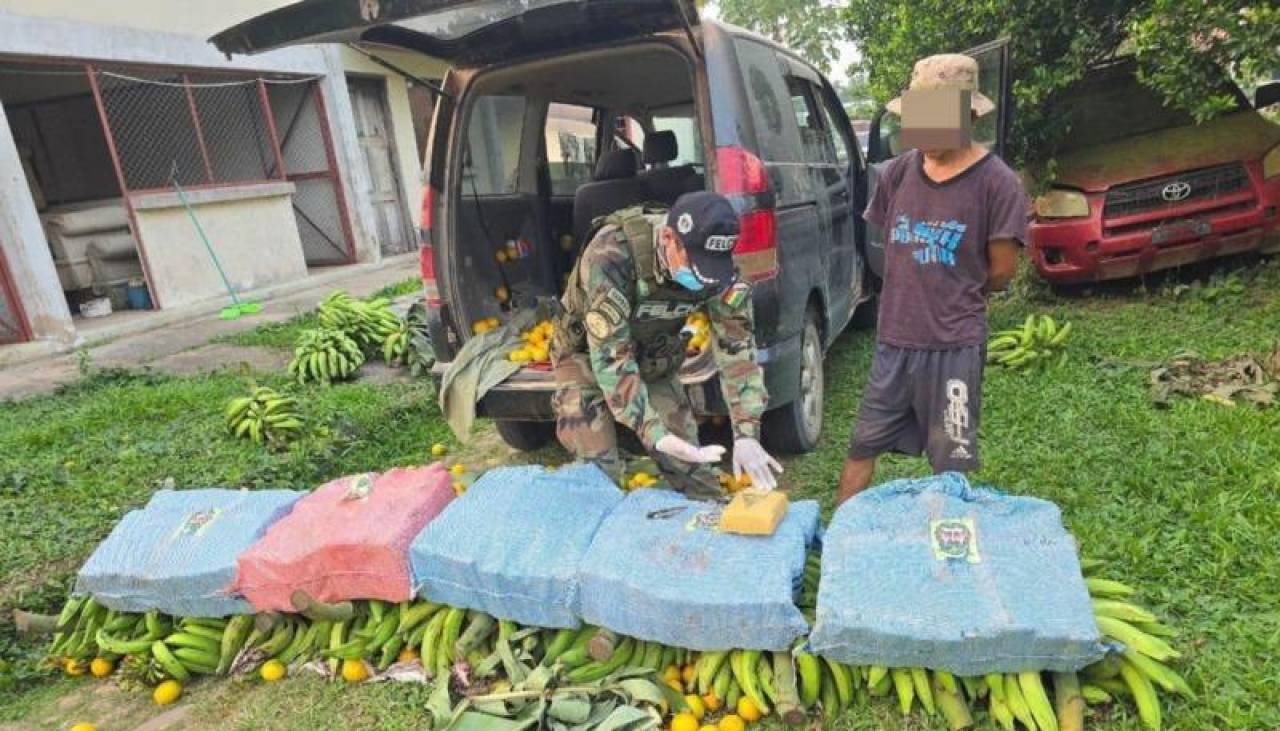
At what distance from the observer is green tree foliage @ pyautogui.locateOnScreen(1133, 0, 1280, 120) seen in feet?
15.2

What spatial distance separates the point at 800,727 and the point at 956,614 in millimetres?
597

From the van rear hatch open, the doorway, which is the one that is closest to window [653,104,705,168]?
the van rear hatch open

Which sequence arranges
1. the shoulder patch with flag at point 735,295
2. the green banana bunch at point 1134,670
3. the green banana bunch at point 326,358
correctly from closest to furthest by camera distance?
1. the green banana bunch at point 1134,670
2. the shoulder patch with flag at point 735,295
3. the green banana bunch at point 326,358

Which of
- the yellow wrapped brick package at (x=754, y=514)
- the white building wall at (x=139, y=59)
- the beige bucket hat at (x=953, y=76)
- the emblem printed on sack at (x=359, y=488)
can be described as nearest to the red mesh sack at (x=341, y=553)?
the emblem printed on sack at (x=359, y=488)

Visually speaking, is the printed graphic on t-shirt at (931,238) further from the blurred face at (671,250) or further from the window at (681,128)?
the window at (681,128)

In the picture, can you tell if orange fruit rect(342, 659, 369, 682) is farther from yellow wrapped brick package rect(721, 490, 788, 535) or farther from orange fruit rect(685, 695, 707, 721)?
yellow wrapped brick package rect(721, 490, 788, 535)

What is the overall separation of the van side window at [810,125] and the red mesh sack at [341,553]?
2638 millimetres

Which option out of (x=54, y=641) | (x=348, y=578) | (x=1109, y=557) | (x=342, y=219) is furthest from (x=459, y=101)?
(x=342, y=219)

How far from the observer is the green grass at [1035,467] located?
8.17 ft

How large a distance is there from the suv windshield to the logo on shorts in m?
4.64

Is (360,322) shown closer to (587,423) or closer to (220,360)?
(220,360)

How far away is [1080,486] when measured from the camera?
3340 mm

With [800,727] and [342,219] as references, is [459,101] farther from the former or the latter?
[342,219]

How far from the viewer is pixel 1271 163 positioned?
18.0 ft
